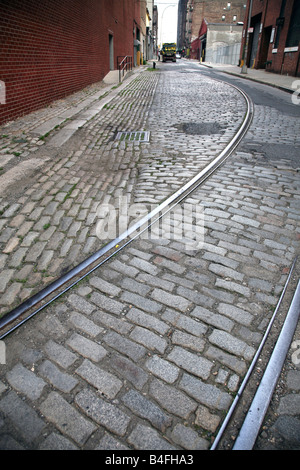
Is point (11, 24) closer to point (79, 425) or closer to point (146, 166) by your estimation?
point (146, 166)

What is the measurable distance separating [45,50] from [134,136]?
4589mm

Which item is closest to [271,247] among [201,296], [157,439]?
[201,296]

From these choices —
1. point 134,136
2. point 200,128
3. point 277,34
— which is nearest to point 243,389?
point 134,136

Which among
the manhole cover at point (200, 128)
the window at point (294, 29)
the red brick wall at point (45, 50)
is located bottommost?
the manhole cover at point (200, 128)

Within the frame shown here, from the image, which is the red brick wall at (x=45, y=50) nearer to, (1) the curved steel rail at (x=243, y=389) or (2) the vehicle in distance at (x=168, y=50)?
(1) the curved steel rail at (x=243, y=389)

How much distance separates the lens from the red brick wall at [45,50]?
23.7ft

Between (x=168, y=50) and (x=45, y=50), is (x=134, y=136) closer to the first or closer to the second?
(x=45, y=50)

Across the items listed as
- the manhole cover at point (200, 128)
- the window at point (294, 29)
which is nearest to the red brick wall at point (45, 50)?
the manhole cover at point (200, 128)

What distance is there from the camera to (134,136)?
24.3ft

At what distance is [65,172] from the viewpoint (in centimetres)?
528

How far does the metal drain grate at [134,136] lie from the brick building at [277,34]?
723 inches

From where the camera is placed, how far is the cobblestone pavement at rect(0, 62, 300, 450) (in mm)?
1848

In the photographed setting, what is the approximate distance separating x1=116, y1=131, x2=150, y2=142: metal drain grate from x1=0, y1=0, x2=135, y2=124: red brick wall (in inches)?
112

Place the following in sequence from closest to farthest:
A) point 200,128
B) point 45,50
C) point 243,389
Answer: point 243,389 → point 200,128 → point 45,50
